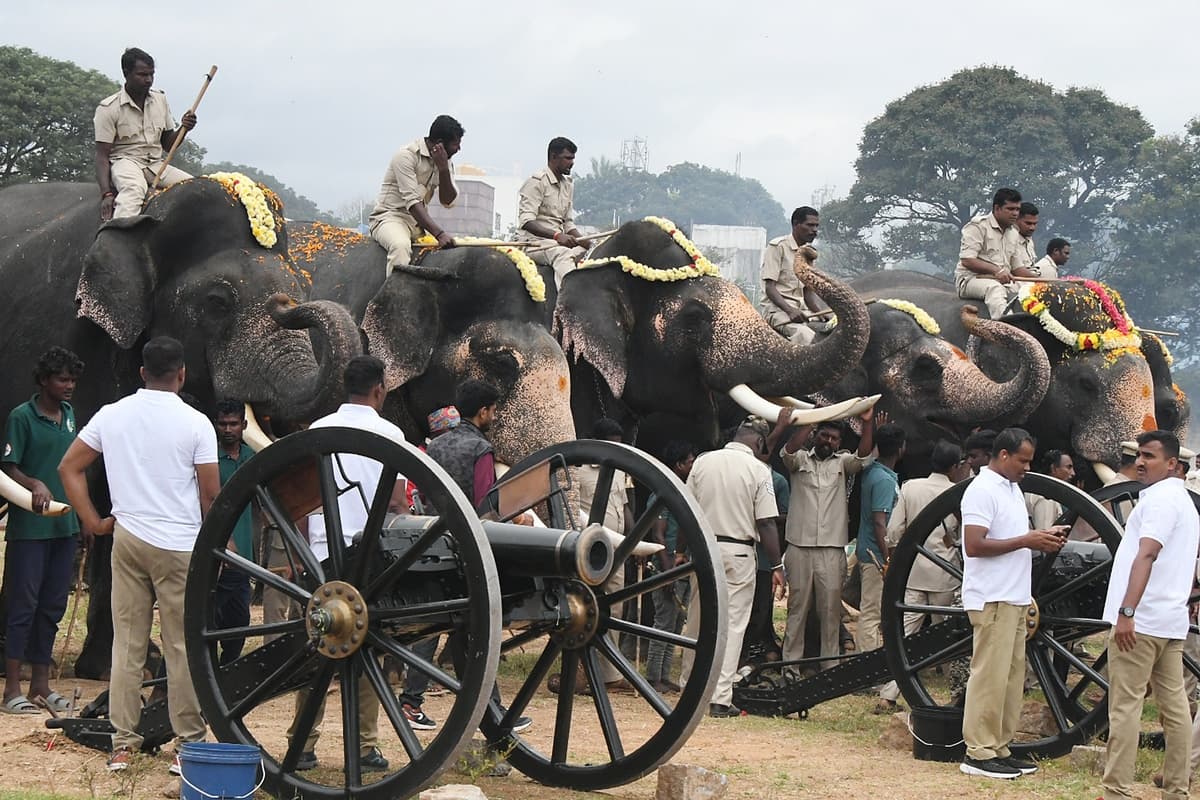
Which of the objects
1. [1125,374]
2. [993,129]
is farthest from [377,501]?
[993,129]

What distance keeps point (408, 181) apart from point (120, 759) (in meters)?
5.68

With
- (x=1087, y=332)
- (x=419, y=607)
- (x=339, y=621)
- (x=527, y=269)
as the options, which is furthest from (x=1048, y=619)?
(x=1087, y=332)

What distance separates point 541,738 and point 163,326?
3.82 m

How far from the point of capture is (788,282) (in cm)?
1404

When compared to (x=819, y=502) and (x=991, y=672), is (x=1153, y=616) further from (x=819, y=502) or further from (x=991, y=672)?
(x=819, y=502)

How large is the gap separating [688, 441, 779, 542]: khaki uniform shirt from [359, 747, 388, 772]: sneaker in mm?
3175

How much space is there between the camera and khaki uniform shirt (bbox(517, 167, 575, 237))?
42.5 ft

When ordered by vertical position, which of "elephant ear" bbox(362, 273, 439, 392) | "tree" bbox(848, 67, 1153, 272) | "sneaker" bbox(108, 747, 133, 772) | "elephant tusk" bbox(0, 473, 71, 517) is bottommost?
"sneaker" bbox(108, 747, 133, 772)

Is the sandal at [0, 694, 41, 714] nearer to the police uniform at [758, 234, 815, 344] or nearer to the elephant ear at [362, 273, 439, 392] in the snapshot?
the elephant ear at [362, 273, 439, 392]

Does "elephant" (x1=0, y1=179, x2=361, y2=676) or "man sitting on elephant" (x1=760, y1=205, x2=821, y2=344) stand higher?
"man sitting on elephant" (x1=760, y1=205, x2=821, y2=344)

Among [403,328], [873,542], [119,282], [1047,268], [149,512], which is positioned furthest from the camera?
[1047,268]

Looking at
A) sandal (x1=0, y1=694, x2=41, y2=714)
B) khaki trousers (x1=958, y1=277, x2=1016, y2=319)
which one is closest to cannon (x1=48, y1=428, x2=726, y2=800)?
sandal (x1=0, y1=694, x2=41, y2=714)

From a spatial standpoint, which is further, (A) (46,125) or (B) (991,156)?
(B) (991,156)

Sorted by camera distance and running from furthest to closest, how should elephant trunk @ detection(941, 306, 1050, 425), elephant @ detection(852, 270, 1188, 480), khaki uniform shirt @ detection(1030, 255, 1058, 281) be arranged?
khaki uniform shirt @ detection(1030, 255, 1058, 281) < elephant @ detection(852, 270, 1188, 480) < elephant trunk @ detection(941, 306, 1050, 425)
